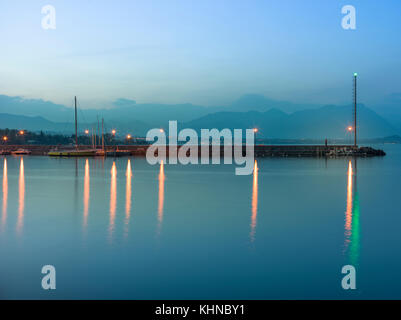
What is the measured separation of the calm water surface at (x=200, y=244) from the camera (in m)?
8.48

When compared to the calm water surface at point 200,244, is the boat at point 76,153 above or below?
above

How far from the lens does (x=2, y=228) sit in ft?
46.6

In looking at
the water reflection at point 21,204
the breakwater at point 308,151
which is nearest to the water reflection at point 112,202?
the water reflection at point 21,204

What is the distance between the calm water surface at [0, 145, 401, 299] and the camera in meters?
8.48

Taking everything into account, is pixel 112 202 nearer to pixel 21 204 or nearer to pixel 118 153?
pixel 21 204

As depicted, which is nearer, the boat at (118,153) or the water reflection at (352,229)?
the water reflection at (352,229)

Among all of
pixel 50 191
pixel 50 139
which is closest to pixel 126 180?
pixel 50 191

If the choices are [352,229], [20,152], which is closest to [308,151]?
[20,152]

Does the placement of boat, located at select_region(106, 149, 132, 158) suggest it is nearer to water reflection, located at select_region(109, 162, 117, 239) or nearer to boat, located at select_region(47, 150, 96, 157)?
boat, located at select_region(47, 150, 96, 157)

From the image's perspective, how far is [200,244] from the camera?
11891mm

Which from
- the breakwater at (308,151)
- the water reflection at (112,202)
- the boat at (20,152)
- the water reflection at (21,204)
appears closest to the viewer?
the water reflection at (112,202)

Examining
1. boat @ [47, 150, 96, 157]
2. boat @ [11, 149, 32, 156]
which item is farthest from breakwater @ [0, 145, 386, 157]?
boat @ [47, 150, 96, 157]

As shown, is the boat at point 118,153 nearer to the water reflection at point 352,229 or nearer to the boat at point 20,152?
the boat at point 20,152

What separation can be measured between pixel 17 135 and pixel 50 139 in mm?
15797
